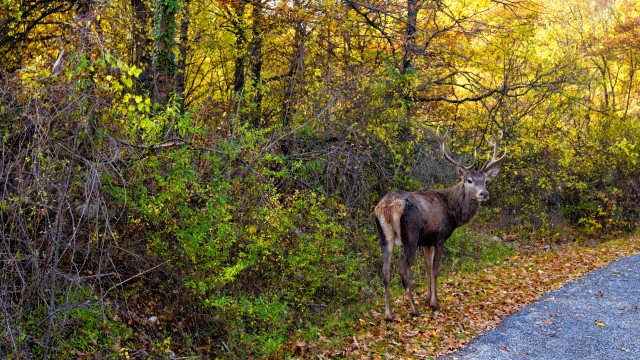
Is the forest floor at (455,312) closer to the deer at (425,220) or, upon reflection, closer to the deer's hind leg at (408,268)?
the deer's hind leg at (408,268)

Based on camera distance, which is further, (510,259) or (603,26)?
(603,26)

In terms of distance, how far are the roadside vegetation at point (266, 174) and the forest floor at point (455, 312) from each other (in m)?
0.06

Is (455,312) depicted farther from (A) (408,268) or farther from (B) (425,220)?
(B) (425,220)

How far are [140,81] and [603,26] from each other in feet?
62.9

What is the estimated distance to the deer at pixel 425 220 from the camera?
9570 mm

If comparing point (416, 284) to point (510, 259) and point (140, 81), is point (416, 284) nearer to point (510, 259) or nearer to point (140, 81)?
point (510, 259)

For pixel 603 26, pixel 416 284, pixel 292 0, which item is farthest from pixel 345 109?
pixel 603 26

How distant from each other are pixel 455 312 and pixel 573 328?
1.70 metres

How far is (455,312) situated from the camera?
9.84 meters

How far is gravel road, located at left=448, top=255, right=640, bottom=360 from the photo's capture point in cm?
791

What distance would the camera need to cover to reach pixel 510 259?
15453 millimetres

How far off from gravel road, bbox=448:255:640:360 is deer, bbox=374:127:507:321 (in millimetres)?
1416

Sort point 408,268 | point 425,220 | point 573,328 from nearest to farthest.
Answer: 1. point 573,328
2. point 408,268
3. point 425,220

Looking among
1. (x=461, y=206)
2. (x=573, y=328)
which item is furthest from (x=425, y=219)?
(x=573, y=328)
